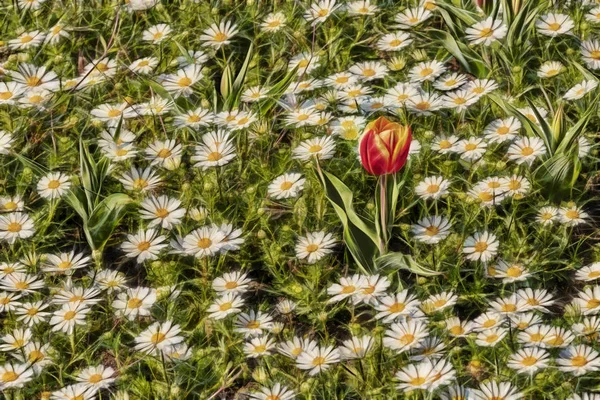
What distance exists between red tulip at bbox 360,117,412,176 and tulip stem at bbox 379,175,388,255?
0.08m

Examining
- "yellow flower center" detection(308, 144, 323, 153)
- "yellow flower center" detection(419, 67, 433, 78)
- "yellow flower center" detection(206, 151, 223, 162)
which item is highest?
"yellow flower center" detection(419, 67, 433, 78)

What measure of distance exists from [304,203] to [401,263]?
0.36 meters

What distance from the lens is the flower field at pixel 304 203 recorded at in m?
2.41

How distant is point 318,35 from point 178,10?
475 mm

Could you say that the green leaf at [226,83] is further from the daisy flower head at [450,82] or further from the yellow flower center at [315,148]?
the daisy flower head at [450,82]

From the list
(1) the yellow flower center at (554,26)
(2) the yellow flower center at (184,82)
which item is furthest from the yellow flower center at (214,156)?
(1) the yellow flower center at (554,26)

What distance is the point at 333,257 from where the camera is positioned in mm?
2707

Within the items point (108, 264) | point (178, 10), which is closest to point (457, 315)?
point (108, 264)

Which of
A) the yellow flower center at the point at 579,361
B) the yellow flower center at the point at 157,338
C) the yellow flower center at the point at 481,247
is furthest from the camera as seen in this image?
the yellow flower center at the point at 481,247

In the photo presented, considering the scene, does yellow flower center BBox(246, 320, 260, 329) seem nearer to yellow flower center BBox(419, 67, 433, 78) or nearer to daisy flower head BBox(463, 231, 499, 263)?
daisy flower head BBox(463, 231, 499, 263)

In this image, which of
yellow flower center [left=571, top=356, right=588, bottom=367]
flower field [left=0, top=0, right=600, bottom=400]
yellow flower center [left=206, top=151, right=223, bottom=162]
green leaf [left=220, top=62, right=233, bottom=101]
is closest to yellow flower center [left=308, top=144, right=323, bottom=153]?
flower field [left=0, top=0, right=600, bottom=400]

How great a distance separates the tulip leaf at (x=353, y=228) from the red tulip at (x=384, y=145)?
18cm

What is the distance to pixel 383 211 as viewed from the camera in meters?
2.56

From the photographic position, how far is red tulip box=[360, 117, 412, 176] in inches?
95.3
